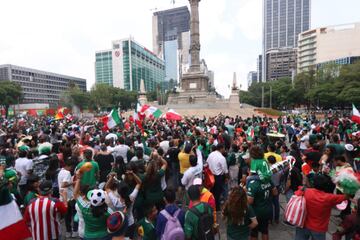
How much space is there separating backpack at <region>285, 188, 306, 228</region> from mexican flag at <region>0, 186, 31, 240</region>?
3737mm

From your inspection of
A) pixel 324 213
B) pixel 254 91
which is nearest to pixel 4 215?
pixel 324 213

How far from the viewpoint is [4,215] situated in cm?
324

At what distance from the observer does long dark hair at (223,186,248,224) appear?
127 inches

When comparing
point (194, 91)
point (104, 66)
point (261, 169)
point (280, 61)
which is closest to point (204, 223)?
point (261, 169)

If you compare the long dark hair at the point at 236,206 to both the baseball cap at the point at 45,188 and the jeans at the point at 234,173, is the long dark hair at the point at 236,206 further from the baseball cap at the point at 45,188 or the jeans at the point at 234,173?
the jeans at the point at 234,173

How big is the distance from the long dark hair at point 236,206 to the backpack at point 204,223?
1.10 feet

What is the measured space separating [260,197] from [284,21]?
631 ft

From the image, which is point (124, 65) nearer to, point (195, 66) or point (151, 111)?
point (195, 66)

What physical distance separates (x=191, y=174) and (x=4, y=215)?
3.21 metres

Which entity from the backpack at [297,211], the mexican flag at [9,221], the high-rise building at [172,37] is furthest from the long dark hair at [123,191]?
the high-rise building at [172,37]

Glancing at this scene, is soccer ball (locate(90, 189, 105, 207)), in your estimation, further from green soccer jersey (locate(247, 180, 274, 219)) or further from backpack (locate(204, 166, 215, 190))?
backpack (locate(204, 166, 215, 190))

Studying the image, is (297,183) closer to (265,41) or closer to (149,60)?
(149,60)

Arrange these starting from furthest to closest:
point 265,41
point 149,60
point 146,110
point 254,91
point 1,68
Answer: point 265,41, point 149,60, point 1,68, point 254,91, point 146,110

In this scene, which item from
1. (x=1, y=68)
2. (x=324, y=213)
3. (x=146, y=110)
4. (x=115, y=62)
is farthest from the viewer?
(x=115, y=62)
